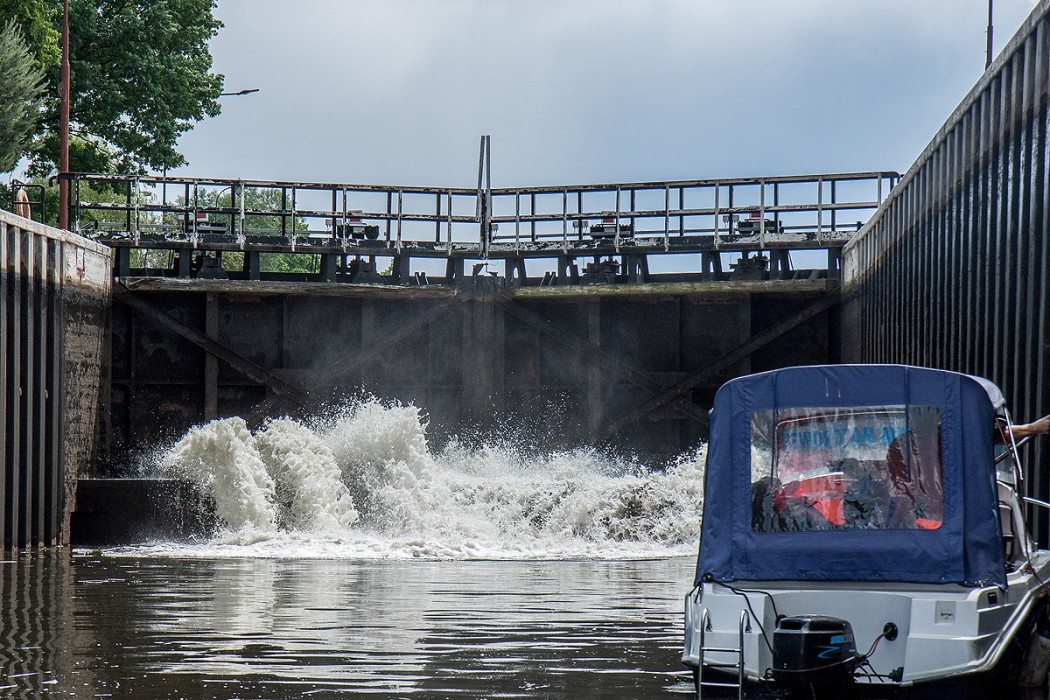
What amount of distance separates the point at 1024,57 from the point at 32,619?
32.5 ft

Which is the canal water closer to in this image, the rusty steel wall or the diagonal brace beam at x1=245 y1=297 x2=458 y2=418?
the diagonal brace beam at x1=245 y1=297 x2=458 y2=418

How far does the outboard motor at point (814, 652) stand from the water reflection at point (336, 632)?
130 centimetres

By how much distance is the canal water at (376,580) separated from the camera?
8.09 m

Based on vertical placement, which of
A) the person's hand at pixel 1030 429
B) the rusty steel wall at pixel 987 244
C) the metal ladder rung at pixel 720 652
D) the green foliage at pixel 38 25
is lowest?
the metal ladder rung at pixel 720 652

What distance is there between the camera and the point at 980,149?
14539 millimetres

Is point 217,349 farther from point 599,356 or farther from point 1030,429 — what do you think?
point 1030,429

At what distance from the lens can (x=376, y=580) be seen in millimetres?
14062

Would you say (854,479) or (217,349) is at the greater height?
(217,349)

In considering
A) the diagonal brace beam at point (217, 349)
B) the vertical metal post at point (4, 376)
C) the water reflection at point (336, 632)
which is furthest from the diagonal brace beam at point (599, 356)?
the vertical metal post at point (4, 376)

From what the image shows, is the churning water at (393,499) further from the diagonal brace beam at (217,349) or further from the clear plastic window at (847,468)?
the clear plastic window at (847,468)

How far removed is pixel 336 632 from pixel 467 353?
48.4ft

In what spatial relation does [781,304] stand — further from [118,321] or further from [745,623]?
[745,623]

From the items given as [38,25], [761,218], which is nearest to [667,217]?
[761,218]

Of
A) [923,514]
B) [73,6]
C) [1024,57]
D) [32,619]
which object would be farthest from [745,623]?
[73,6]
